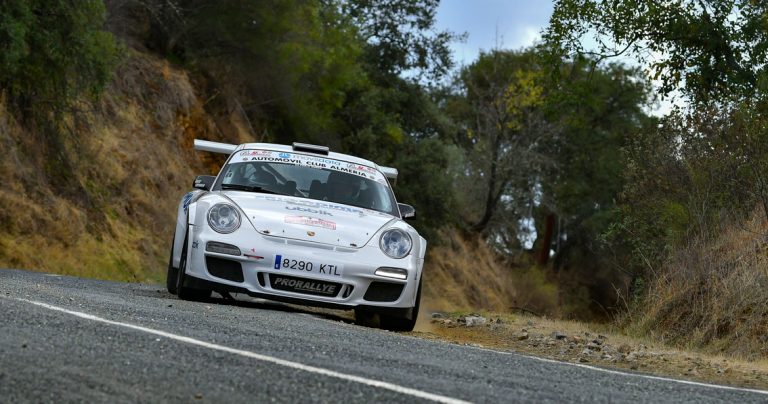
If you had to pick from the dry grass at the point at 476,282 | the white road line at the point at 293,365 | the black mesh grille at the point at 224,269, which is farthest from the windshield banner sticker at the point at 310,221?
the dry grass at the point at 476,282

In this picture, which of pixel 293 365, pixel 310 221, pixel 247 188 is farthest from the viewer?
pixel 247 188

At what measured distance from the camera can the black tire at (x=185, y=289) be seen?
38.6 ft

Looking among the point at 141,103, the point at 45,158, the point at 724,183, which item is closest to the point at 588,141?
the point at 141,103

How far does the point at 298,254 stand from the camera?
37.4 ft

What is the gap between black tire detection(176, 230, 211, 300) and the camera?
38.6 feet

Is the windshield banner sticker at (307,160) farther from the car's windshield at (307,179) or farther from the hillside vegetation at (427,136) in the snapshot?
the hillside vegetation at (427,136)

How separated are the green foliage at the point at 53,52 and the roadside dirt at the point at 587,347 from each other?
7.70 m

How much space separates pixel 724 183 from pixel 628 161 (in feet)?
13.7

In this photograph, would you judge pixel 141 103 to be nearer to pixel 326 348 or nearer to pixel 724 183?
pixel 724 183

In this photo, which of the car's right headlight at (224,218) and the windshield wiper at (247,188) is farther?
the windshield wiper at (247,188)

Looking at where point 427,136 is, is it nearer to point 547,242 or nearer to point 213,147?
point 547,242

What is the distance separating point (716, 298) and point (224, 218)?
221 inches

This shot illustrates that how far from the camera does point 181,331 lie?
809 centimetres

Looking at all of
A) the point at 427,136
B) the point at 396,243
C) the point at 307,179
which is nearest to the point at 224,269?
the point at 396,243
